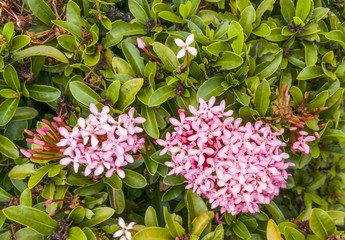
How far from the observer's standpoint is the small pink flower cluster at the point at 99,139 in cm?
143

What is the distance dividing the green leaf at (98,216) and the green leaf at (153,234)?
201mm

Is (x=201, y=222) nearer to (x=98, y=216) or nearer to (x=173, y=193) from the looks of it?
(x=173, y=193)

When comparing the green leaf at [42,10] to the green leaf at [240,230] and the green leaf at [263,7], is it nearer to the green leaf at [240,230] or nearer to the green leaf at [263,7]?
the green leaf at [263,7]

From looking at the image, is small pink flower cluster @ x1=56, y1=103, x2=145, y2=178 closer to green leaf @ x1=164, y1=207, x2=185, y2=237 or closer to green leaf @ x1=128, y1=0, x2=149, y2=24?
green leaf @ x1=164, y1=207, x2=185, y2=237

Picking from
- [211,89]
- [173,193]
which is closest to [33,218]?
[173,193]

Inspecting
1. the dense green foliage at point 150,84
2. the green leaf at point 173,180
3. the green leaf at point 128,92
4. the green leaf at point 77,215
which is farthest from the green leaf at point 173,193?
the green leaf at point 128,92

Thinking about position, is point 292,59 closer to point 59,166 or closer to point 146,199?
point 146,199

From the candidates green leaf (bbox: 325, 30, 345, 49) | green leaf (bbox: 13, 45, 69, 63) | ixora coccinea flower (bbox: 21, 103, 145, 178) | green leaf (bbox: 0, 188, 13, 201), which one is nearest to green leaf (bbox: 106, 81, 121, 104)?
ixora coccinea flower (bbox: 21, 103, 145, 178)

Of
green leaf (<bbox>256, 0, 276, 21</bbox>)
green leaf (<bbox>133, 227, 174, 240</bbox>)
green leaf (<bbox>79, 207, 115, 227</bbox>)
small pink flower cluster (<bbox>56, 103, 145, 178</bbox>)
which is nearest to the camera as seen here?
small pink flower cluster (<bbox>56, 103, 145, 178</bbox>)

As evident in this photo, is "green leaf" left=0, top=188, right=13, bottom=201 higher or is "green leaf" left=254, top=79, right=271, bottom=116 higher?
"green leaf" left=254, top=79, right=271, bottom=116

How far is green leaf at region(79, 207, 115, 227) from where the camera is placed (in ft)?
5.39

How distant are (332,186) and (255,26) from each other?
4.73 feet

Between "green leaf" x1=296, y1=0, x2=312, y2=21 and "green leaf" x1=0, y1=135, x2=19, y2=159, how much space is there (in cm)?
171

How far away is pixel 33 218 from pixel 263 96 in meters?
1.27
